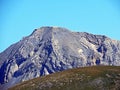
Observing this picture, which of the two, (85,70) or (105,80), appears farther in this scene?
(85,70)

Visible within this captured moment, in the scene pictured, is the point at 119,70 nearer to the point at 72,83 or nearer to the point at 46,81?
the point at 72,83

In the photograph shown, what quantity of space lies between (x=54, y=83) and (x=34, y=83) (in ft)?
22.5

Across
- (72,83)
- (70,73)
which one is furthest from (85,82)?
(70,73)

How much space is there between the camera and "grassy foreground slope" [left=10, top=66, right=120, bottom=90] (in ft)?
315

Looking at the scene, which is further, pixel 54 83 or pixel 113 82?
pixel 54 83

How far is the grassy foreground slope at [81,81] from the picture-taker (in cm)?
9612

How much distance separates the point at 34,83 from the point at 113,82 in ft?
81.3

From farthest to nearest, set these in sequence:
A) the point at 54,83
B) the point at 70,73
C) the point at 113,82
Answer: the point at 70,73, the point at 54,83, the point at 113,82

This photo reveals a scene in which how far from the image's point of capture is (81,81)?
99375 millimetres

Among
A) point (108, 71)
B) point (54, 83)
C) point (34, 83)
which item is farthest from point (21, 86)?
point (108, 71)

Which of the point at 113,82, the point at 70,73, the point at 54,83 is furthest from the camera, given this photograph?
the point at 70,73

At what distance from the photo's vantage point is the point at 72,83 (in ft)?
326

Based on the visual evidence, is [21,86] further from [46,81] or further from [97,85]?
[97,85]

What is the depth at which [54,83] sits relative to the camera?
102062mm
